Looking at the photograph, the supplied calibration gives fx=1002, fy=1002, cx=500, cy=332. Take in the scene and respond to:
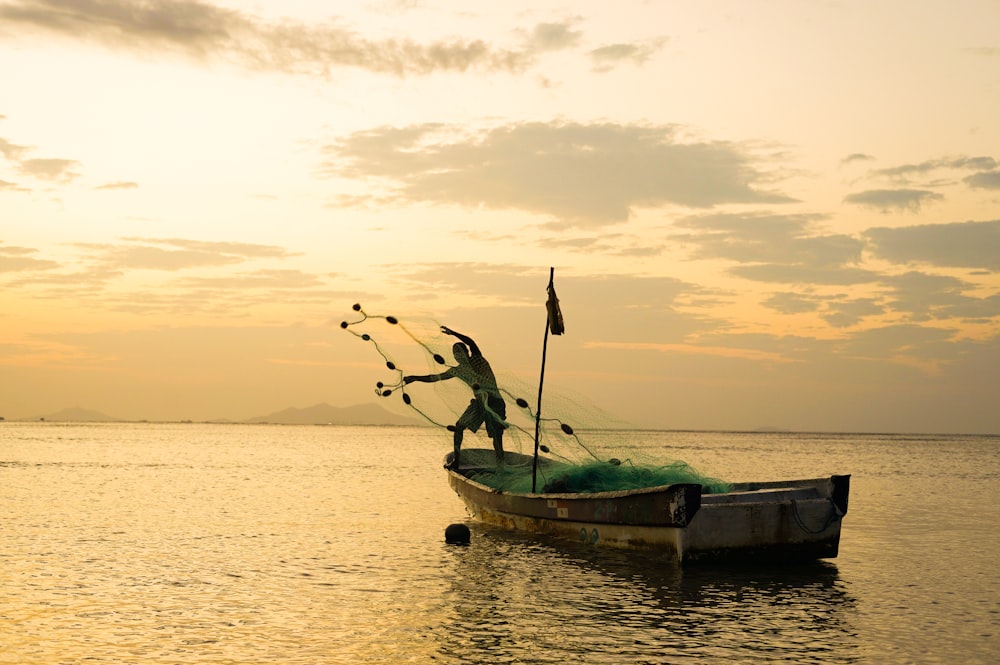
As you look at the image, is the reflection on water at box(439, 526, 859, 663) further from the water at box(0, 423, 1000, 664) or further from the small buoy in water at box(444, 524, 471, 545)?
the small buoy in water at box(444, 524, 471, 545)

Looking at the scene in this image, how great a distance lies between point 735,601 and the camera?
16469 millimetres

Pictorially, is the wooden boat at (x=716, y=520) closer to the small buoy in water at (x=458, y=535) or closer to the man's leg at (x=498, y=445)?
the small buoy in water at (x=458, y=535)

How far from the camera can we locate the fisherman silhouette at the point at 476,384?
2583 cm

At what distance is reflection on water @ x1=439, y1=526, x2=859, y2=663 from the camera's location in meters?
12.9

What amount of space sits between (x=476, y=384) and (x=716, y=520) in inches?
331

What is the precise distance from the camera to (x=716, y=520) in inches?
751

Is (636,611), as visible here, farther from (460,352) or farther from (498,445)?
(498,445)

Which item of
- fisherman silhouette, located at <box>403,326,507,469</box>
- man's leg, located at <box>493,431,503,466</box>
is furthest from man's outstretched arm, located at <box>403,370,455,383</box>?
man's leg, located at <box>493,431,503,466</box>

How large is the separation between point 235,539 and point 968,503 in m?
31.0

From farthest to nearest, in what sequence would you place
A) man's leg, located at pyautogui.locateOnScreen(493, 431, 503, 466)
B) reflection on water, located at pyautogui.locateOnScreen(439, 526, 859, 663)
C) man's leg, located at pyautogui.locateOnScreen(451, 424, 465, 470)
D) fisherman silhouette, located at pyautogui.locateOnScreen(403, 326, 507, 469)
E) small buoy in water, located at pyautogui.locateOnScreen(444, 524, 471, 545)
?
man's leg, located at pyautogui.locateOnScreen(493, 431, 503, 466) → man's leg, located at pyautogui.locateOnScreen(451, 424, 465, 470) → fisherman silhouette, located at pyautogui.locateOnScreen(403, 326, 507, 469) → small buoy in water, located at pyautogui.locateOnScreen(444, 524, 471, 545) → reflection on water, located at pyautogui.locateOnScreen(439, 526, 859, 663)

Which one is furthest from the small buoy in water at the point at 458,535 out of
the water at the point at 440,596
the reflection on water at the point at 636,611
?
the reflection on water at the point at 636,611

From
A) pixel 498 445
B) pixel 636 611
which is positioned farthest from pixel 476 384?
pixel 636 611

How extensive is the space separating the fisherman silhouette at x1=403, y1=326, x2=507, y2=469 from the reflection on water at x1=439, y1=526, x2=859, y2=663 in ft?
17.2

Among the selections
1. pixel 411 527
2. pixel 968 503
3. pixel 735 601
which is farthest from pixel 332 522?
pixel 968 503
